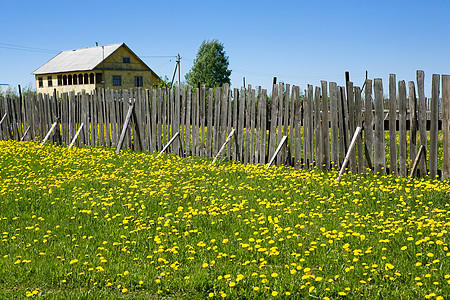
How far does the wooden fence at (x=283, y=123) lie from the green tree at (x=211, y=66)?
4896 cm

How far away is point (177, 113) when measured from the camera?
12039 millimetres

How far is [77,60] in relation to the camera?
5584 centimetres

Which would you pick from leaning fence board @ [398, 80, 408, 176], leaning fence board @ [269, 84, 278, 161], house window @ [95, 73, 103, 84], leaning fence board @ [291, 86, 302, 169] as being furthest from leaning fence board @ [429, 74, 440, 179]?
house window @ [95, 73, 103, 84]

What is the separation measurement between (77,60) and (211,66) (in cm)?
1753

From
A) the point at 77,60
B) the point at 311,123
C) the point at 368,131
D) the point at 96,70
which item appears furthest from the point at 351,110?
the point at 77,60

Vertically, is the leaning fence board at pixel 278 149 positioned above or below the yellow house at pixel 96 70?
below

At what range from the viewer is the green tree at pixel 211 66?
2518 inches

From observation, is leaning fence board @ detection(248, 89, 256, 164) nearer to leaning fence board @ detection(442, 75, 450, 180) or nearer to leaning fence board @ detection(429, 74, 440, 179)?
leaning fence board @ detection(429, 74, 440, 179)

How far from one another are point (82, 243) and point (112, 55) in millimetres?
51455

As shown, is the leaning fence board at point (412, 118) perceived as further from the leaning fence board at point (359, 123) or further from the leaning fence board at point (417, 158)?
the leaning fence board at point (359, 123)

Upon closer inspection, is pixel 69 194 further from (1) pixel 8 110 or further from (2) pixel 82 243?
(1) pixel 8 110

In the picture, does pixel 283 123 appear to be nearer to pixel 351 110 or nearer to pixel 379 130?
pixel 351 110

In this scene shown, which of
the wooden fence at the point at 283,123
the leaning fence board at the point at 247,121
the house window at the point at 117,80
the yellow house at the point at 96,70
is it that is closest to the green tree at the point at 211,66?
the yellow house at the point at 96,70

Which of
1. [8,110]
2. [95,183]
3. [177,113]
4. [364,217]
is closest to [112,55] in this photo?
[8,110]
